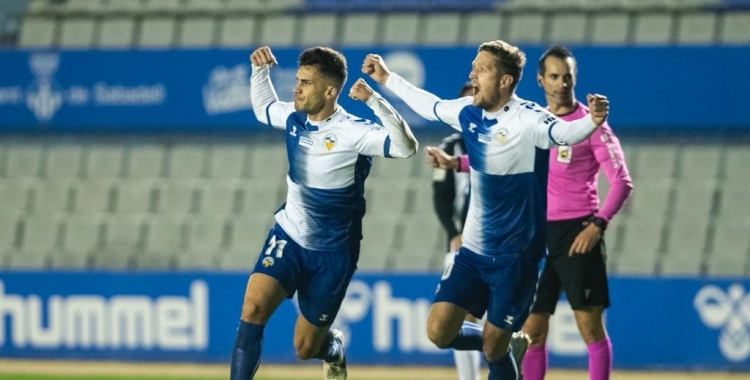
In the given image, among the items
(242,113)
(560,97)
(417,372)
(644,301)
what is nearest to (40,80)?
(242,113)

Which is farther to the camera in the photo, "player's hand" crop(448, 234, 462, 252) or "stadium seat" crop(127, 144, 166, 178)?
"stadium seat" crop(127, 144, 166, 178)

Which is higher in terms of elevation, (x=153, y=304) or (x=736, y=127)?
(x=736, y=127)

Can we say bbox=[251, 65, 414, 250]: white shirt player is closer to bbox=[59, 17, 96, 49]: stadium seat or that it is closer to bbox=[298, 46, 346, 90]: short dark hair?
bbox=[298, 46, 346, 90]: short dark hair

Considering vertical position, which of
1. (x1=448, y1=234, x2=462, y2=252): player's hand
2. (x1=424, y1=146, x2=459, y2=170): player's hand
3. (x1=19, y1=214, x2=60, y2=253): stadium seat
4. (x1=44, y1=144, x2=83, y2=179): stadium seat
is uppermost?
(x1=424, y1=146, x2=459, y2=170): player's hand

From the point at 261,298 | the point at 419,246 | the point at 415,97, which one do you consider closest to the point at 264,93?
the point at 415,97

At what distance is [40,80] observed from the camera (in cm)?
1413

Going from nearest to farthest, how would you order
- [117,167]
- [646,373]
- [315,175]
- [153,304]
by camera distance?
[315,175] < [646,373] < [153,304] < [117,167]

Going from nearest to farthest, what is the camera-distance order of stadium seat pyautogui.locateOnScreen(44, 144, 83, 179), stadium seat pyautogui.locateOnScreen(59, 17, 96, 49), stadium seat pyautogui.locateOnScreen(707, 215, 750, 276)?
stadium seat pyautogui.locateOnScreen(707, 215, 750, 276)
stadium seat pyautogui.locateOnScreen(44, 144, 83, 179)
stadium seat pyautogui.locateOnScreen(59, 17, 96, 49)

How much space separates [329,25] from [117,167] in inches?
108

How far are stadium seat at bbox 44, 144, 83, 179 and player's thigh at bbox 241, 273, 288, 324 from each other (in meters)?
7.59

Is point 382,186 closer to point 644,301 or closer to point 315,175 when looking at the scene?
point 644,301

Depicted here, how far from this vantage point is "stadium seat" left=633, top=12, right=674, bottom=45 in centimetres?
1296

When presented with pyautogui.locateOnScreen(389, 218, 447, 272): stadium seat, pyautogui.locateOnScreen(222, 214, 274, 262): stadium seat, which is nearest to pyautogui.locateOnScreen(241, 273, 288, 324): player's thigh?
pyautogui.locateOnScreen(389, 218, 447, 272): stadium seat

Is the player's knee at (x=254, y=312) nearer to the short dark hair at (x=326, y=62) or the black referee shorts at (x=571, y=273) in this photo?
the short dark hair at (x=326, y=62)
